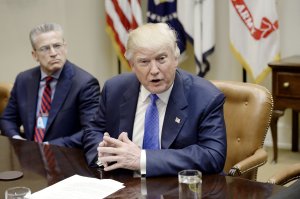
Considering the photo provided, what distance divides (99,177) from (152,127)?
0.37m

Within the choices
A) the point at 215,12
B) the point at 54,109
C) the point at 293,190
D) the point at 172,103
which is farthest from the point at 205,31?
the point at 293,190

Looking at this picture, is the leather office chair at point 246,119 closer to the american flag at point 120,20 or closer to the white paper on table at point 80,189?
the white paper on table at point 80,189

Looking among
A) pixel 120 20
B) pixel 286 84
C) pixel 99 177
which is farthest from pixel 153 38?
pixel 120 20

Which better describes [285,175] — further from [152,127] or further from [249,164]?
[152,127]

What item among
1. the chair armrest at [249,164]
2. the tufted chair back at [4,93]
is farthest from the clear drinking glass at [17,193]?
the tufted chair back at [4,93]

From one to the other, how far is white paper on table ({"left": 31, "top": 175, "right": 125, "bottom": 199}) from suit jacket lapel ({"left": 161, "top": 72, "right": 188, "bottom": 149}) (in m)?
0.37

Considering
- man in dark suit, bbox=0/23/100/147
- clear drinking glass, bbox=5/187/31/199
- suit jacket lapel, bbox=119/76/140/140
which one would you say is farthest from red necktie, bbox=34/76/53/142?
clear drinking glass, bbox=5/187/31/199

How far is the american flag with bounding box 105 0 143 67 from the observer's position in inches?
213

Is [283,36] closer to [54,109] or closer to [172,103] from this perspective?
[54,109]

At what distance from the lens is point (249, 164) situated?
7.97ft

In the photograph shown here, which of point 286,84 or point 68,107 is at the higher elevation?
point 68,107

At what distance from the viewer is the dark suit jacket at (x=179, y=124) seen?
2064mm

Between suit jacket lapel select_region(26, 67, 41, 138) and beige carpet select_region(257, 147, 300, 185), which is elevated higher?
suit jacket lapel select_region(26, 67, 41, 138)

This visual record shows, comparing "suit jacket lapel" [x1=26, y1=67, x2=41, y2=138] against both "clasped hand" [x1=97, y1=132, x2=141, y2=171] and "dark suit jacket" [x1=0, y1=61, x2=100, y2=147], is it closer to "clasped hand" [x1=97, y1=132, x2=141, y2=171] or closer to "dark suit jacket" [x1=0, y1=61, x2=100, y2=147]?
"dark suit jacket" [x1=0, y1=61, x2=100, y2=147]
